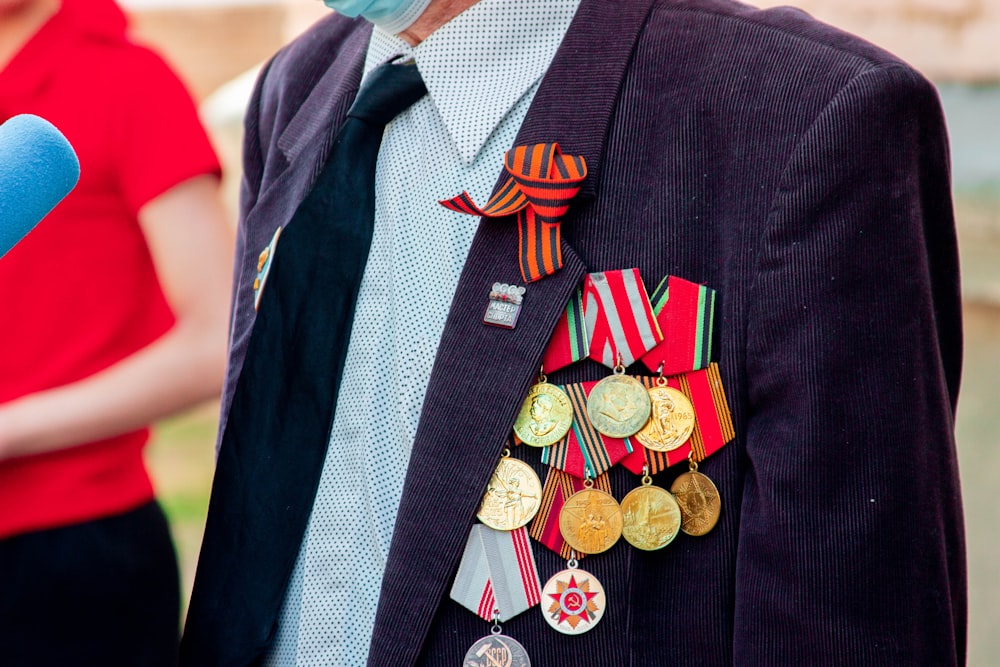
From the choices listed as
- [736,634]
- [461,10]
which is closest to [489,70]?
[461,10]

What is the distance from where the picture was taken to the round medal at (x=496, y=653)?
1150 millimetres

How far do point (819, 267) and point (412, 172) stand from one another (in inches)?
19.3

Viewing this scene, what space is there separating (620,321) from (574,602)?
0.28 m

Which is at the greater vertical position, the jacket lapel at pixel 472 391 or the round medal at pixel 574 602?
the jacket lapel at pixel 472 391

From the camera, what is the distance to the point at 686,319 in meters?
1.13

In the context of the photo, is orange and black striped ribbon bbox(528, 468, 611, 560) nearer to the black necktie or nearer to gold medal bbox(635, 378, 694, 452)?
gold medal bbox(635, 378, 694, 452)

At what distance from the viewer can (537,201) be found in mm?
1173

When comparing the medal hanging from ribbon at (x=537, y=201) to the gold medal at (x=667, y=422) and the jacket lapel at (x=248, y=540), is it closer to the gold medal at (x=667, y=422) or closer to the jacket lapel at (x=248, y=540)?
the gold medal at (x=667, y=422)

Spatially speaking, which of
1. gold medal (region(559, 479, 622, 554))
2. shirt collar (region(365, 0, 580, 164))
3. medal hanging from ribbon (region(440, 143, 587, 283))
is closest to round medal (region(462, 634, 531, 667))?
gold medal (region(559, 479, 622, 554))

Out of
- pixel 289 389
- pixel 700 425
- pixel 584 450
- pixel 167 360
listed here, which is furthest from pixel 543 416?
pixel 167 360

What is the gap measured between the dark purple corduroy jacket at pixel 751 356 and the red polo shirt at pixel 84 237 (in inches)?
14.4

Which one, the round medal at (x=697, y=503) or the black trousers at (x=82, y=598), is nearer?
the round medal at (x=697, y=503)

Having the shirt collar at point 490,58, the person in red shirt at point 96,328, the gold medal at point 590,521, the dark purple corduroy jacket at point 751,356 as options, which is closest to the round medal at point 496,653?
the dark purple corduroy jacket at point 751,356

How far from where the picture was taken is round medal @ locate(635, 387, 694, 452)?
1.13 m
